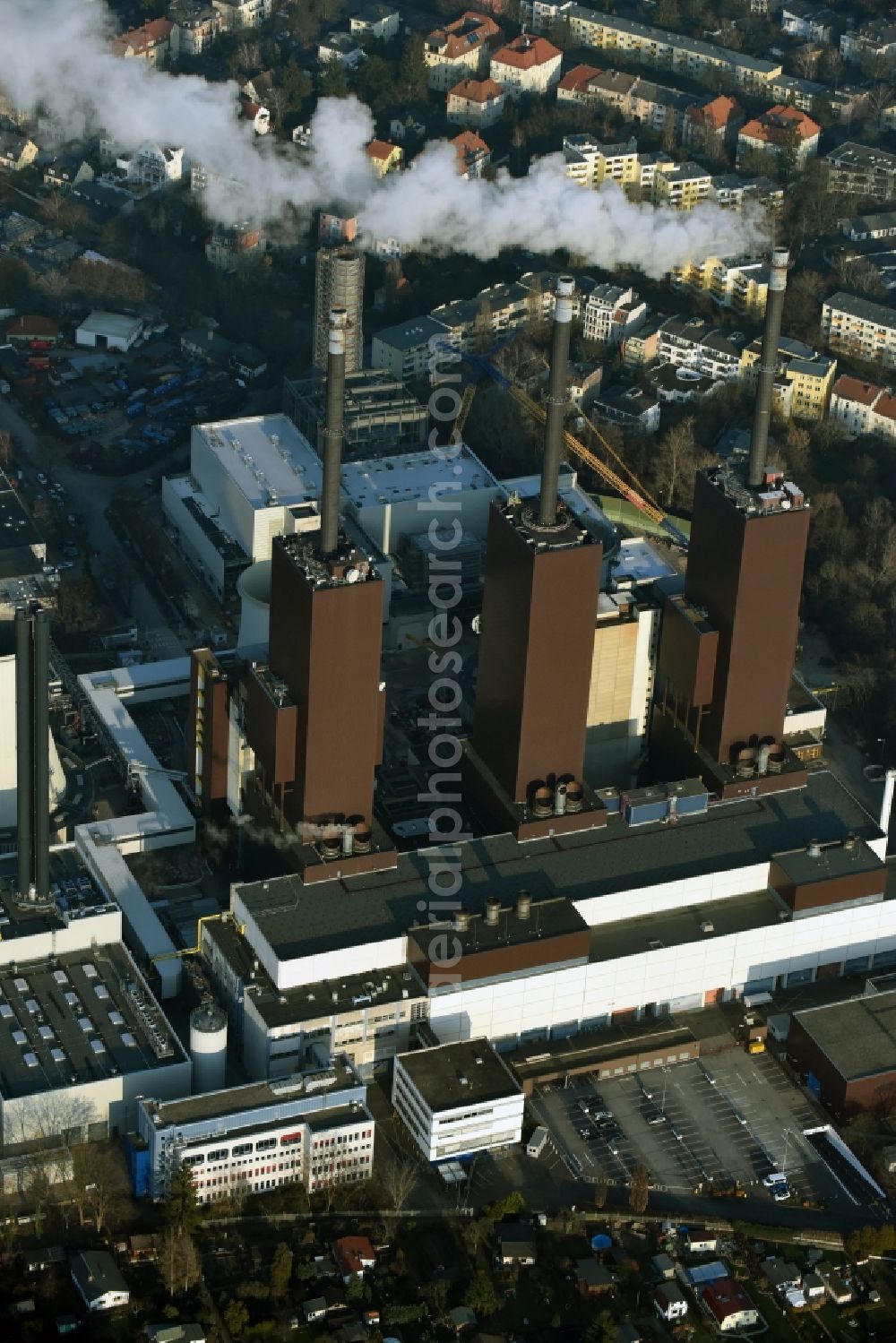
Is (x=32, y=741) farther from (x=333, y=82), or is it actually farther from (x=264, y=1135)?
(x=333, y=82)

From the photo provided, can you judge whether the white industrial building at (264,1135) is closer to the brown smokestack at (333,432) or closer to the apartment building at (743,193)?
the brown smokestack at (333,432)

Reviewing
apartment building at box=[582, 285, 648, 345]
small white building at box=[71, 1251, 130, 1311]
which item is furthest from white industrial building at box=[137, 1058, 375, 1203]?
apartment building at box=[582, 285, 648, 345]

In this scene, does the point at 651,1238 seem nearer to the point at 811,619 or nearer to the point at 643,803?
the point at 643,803

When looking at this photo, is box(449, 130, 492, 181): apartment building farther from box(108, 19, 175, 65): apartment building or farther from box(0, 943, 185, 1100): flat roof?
box(0, 943, 185, 1100): flat roof

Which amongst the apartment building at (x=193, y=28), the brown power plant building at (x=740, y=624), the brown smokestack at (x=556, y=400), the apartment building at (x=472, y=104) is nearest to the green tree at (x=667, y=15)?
the apartment building at (x=472, y=104)

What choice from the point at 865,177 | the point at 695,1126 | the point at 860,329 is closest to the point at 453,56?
the point at 865,177

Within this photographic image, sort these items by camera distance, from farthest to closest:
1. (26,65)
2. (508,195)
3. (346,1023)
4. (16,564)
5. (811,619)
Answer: (26,65)
(508,195)
(811,619)
(16,564)
(346,1023)

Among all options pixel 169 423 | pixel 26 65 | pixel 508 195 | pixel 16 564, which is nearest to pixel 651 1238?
pixel 16 564
